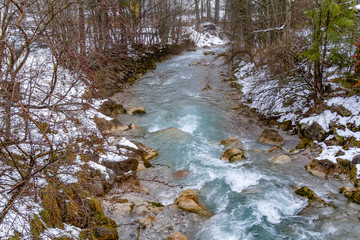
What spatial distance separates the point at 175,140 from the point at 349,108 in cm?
534

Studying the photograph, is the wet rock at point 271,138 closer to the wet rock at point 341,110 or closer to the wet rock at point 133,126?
the wet rock at point 341,110

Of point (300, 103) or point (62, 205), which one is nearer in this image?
point (62, 205)

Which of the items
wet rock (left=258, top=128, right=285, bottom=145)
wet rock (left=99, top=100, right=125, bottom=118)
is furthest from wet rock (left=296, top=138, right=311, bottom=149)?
wet rock (left=99, top=100, right=125, bottom=118)

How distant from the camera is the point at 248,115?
11828mm

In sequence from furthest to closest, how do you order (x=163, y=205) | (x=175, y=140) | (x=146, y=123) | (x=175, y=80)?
(x=175, y=80), (x=146, y=123), (x=175, y=140), (x=163, y=205)

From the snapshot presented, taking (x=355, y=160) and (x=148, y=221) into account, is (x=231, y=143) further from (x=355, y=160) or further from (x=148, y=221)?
(x=148, y=221)

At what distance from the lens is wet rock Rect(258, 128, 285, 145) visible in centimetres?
948

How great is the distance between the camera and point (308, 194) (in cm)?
660

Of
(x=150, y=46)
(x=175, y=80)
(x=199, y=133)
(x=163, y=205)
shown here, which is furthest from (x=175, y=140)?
(x=150, y=46)

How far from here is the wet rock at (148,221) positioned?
19.1 feet

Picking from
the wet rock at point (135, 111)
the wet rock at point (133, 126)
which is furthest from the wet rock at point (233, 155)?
the wet rock at point (135, 111)

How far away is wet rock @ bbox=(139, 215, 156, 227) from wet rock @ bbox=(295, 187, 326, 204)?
332cm

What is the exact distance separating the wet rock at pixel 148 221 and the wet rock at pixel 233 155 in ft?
10.6

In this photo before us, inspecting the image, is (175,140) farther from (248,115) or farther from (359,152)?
(359,152)
